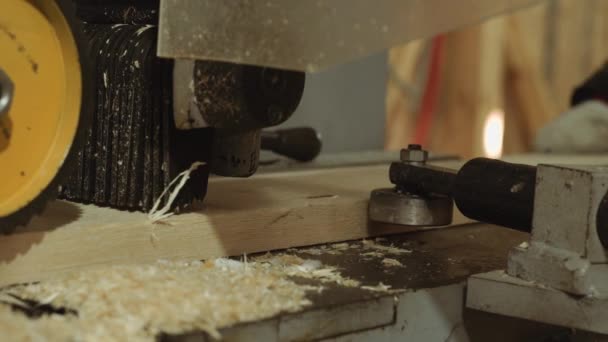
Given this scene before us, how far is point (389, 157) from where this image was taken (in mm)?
1818

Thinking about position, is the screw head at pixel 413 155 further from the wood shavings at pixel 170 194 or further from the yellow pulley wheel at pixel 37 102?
the yellow pulley wheel at pixel 37 102

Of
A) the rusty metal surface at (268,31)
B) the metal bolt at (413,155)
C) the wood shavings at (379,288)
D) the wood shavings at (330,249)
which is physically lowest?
the wood shavings at (379,288)

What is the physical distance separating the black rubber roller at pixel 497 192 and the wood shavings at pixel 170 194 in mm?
336

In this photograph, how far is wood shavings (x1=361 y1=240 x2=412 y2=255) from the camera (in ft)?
3.62

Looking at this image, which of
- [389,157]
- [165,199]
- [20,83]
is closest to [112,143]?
[165,199]

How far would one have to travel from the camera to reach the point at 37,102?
86 centimetres

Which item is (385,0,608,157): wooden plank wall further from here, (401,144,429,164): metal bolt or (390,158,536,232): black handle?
(390,158,536,232): black handle

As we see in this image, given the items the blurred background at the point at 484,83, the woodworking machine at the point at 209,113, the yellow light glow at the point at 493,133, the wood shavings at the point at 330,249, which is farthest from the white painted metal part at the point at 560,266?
the yellow light glow at the point at 493,133

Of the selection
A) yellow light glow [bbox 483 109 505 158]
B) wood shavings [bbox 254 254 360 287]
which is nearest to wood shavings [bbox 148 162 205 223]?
wood shavings [bbox 254 254 360 287]

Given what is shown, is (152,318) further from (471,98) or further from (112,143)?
(471,98)

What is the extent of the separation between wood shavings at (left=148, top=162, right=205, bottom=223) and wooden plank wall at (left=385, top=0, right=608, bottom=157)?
2.56 meters

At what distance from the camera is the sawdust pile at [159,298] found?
2.35 feet

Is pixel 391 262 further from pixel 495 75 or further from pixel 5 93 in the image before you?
pixel 495 75

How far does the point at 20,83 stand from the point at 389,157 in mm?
1097
